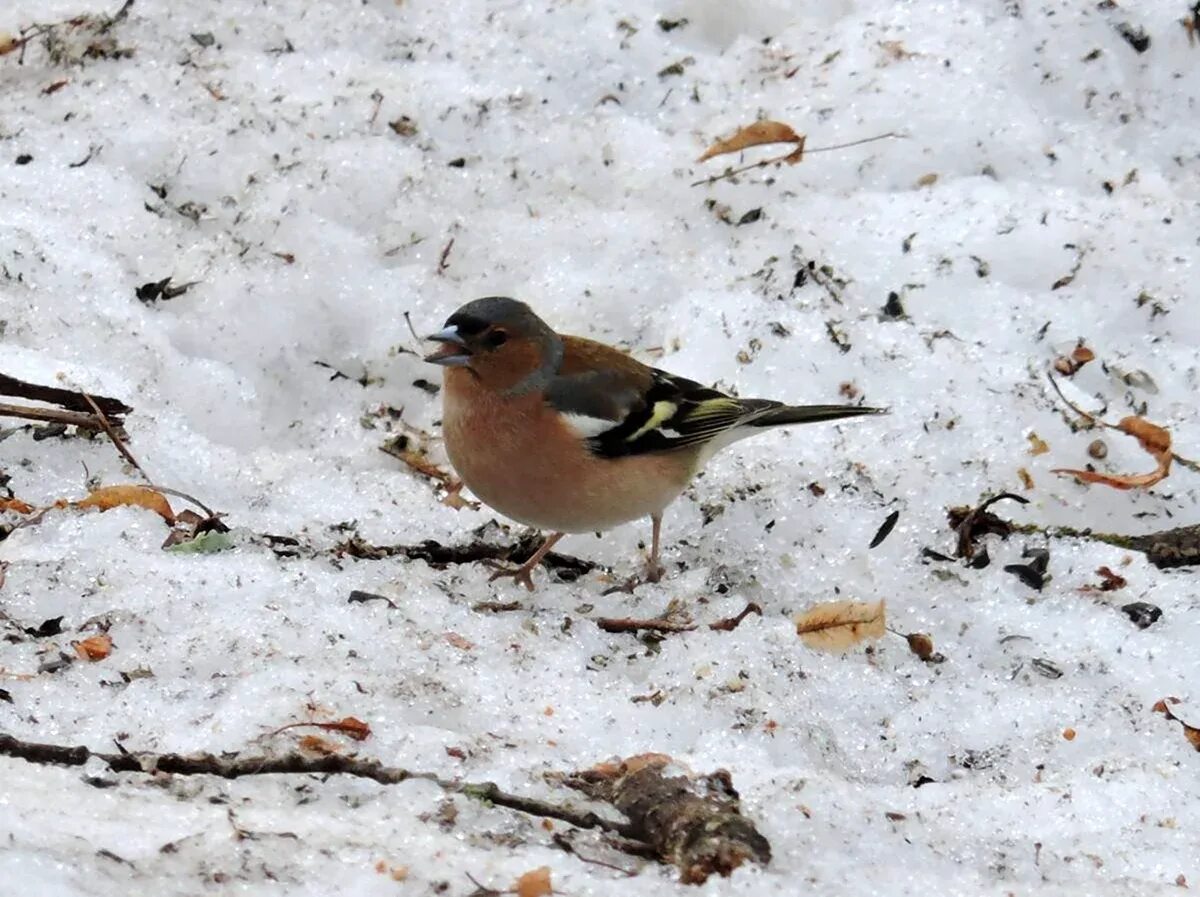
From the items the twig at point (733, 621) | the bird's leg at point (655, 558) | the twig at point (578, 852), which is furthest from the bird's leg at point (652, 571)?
the twig at point (578, 852)

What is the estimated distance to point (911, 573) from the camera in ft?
13.2

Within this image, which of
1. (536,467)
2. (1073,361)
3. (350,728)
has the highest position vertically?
(350,728)

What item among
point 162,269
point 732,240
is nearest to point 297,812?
point 162,269

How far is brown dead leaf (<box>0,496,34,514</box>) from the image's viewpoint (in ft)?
12.2

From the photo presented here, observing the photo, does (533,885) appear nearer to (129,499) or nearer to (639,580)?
(639,580)

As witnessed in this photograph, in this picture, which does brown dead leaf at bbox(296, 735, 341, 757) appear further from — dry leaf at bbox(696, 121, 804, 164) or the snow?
dry leaf at bbox(696, 121, 804, 164)

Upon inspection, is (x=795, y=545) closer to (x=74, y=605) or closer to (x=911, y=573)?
(x=911, y=573)

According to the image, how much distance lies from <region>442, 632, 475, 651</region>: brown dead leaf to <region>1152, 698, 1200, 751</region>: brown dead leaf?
5.38ft

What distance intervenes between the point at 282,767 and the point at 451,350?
1761mm

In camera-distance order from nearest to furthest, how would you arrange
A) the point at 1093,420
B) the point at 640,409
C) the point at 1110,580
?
the point at 1110,580
the point at 640,409
the point at 1093,420

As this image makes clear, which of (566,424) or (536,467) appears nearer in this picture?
(536,467)

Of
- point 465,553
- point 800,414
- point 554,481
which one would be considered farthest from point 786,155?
point 465,553

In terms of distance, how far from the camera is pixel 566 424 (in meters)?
4.12

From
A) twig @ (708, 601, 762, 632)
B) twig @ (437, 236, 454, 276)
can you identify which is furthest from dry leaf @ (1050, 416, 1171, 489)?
twig @ (437, 236, 454, 276)
